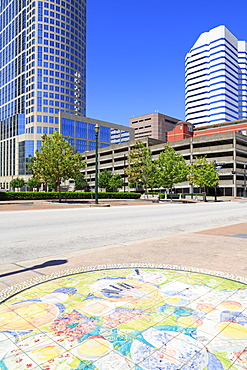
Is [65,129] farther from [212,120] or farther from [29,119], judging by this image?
[212,120]

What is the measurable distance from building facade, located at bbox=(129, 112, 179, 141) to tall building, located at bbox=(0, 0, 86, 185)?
4544 centimetres

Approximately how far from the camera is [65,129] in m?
102

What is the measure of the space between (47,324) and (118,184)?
68267 mm

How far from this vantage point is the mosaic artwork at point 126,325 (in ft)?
7.52

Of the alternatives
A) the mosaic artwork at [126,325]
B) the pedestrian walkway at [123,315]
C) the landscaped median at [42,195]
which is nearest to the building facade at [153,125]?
the landscaped median at [42,195]

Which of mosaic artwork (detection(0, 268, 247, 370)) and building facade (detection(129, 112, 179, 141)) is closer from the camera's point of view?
mosaic artwork (detection(0, 268, 247, 370))

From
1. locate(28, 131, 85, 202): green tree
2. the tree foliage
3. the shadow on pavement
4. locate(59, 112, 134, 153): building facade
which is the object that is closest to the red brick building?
locate(59, 112, 134, 153): building facade

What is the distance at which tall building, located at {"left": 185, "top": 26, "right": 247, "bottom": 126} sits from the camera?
429 feet

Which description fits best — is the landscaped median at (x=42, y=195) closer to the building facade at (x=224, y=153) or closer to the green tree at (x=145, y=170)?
the green tree at (x=145, y=170)

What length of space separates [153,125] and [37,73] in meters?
67.6

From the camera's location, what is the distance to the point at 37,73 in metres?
97.5

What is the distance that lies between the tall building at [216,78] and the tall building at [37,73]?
58.7 m

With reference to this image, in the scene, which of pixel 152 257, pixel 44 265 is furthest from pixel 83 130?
pixel 44 265

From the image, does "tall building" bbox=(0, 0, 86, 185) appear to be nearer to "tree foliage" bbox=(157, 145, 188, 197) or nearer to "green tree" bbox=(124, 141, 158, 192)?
"green tree" bbox=(124, 141, 158, 192)
